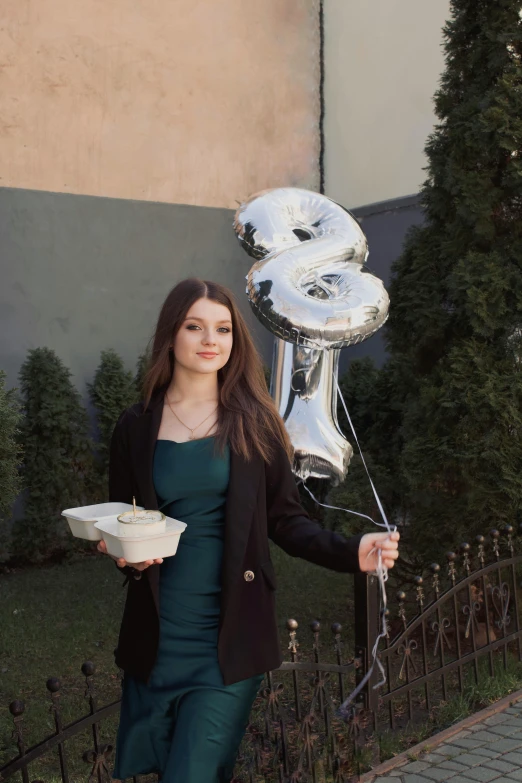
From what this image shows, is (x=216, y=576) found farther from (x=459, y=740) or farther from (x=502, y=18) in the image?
(x=502, y=18)

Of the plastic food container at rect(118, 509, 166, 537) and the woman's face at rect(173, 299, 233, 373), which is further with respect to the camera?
the woman's face at rect(173, 299, 233, 373)

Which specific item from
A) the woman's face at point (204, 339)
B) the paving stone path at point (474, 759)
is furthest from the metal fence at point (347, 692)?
the woman's face at point (204, 339)

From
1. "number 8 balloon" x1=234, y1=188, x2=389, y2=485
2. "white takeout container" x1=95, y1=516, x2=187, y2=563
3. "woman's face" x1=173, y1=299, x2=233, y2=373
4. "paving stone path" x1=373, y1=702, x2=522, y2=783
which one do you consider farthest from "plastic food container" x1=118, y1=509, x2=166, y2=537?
"paving stone path" x1=373, y1=702, x2=522, y2=783

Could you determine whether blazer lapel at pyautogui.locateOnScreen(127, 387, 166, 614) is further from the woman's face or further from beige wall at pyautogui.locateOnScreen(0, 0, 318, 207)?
beige wall at pyautogui.locateOnScreen(0, 0, 318, 207)

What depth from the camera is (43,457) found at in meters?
6.89

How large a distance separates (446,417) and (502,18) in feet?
6.74

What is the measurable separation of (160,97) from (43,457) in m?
3.50

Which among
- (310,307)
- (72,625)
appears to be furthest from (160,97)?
(310,307)

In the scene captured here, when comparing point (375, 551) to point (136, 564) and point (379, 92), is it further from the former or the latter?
point (379, 92)

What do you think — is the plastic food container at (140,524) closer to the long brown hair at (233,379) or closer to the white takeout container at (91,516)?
the white takeout container at (91,516)

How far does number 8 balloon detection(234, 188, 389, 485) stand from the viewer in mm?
2898

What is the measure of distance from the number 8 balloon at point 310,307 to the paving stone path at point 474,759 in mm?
1226

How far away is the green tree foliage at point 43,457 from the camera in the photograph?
6.84 meters

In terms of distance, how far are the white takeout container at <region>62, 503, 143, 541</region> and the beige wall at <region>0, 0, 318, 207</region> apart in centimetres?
547
